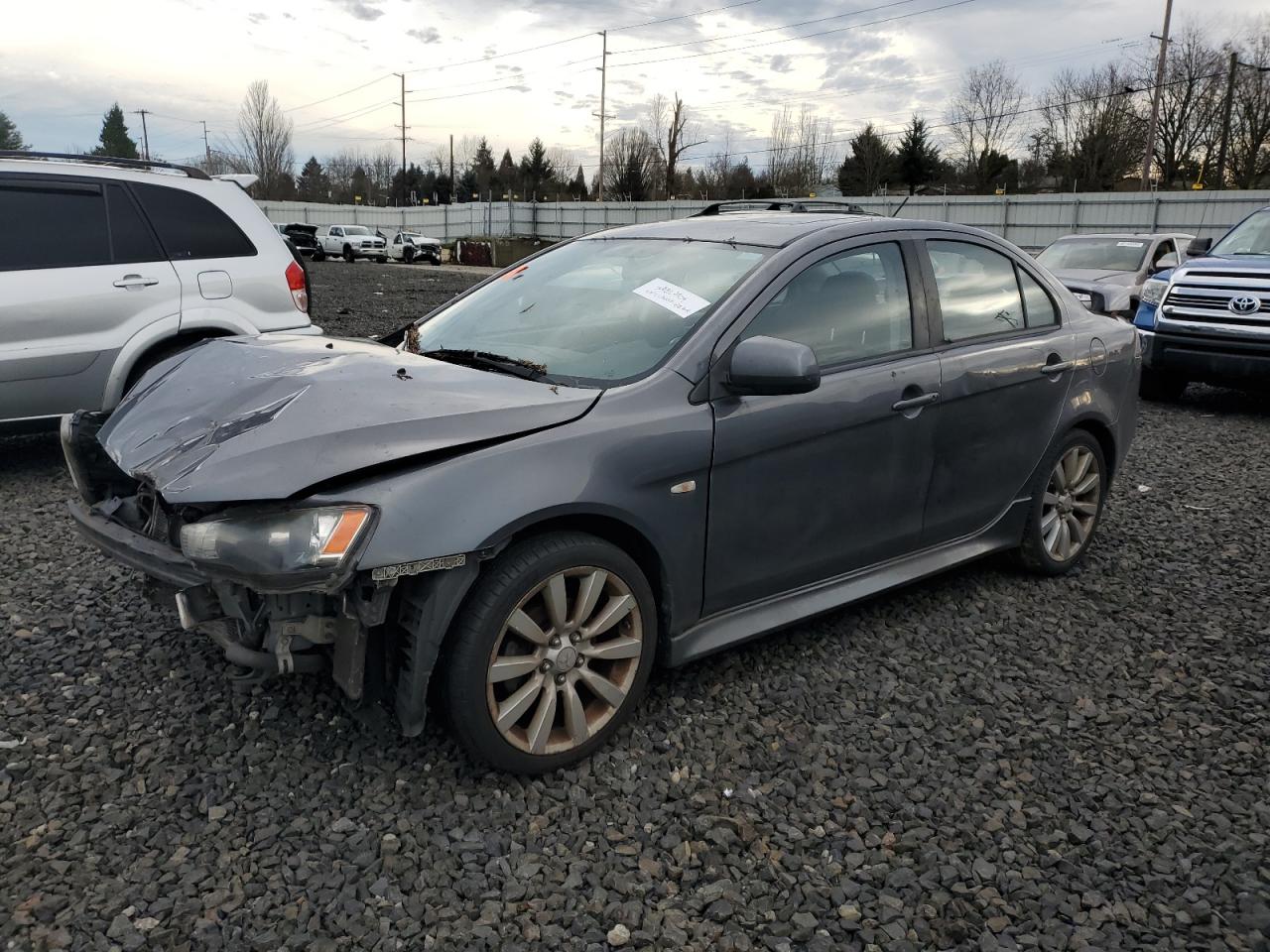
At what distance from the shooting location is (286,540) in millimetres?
2473

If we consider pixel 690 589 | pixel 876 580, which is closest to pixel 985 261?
pixel 876 580

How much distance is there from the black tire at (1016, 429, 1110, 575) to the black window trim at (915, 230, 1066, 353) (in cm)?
55

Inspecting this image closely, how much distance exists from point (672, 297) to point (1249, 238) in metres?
9.00

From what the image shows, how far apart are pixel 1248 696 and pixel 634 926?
2.63 metres

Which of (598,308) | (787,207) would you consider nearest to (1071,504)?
(787,207)

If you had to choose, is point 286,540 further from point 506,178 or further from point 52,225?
point 506,178

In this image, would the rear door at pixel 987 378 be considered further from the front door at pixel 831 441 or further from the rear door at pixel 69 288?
the rear door at pixel 69 288

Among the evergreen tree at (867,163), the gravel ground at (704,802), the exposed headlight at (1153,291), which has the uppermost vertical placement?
the evergreen tree at (867,163)

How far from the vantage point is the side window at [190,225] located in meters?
5.98

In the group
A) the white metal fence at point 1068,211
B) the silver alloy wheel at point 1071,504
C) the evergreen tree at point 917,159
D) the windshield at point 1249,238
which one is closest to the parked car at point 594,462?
the silver alloy wheel at point 1071,504

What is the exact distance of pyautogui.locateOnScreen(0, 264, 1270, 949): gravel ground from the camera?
239 cm

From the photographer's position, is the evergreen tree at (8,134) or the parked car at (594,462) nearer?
the parked car at (594,462)

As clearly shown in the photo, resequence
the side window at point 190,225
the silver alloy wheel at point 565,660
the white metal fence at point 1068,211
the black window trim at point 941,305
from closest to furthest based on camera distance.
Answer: the silver alloy wheel at point 565,660 < the black window trim at point 941,305 < the side window at point 190,225 < the white metal fence at point 1068,211

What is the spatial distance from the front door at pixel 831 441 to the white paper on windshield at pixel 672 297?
0.68ft
